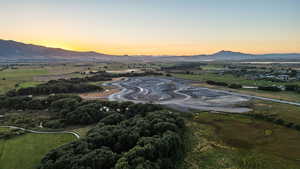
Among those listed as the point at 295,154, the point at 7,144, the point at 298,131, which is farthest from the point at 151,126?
the point at 298,131

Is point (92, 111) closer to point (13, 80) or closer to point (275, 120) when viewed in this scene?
point (275, 120)

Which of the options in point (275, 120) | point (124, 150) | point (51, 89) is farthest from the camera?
point (51, 89)

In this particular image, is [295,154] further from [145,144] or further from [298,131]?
[145,144]

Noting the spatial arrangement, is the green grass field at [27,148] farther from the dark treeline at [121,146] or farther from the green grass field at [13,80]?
the green grass field at [13,80]

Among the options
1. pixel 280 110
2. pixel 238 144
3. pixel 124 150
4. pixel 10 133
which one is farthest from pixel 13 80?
pixel 280 110

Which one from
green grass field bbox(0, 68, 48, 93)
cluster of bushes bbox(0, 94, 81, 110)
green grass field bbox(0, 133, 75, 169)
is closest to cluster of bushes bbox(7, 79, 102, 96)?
green grass field bbox(0, 68, 48, 93)

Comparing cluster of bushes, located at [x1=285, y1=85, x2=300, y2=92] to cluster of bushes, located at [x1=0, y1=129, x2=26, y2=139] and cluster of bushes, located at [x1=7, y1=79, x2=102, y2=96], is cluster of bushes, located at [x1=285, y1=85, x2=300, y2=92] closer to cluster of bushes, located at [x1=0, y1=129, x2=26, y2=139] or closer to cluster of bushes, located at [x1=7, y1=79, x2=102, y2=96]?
cluster of bushes, located at [x1=7, y1=79, x2=102, y2=96]
